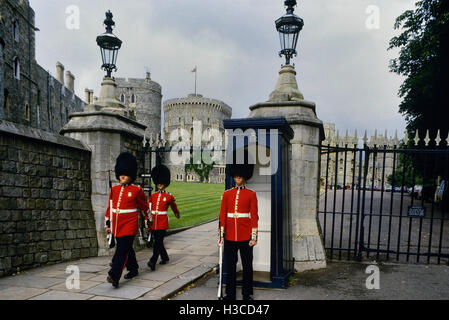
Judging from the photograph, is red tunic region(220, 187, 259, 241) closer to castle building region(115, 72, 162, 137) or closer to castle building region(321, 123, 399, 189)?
castle building region(321, 123, 399, 189)

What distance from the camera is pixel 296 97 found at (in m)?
6.04

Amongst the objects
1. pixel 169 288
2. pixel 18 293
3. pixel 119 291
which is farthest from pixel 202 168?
pixel 18 293

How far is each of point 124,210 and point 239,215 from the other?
5.30 feet

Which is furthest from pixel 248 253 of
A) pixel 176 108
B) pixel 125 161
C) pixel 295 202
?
pixel 176 108

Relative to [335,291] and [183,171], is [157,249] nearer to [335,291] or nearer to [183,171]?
[335,291]

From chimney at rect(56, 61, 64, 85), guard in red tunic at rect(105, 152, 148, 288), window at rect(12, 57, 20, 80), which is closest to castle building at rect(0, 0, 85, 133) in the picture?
window at rect(12, 57, 20, 80)

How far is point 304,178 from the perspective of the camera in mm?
5629

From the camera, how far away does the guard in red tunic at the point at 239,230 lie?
411 cm

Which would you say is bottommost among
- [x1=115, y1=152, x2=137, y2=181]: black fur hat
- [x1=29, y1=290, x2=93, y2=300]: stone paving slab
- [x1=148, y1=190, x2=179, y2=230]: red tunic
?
[x1=29, y1=290, x2=93, y2=300]: stone paving slab

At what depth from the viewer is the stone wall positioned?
480 cm

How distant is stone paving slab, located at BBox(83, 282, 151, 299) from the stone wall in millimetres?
1491

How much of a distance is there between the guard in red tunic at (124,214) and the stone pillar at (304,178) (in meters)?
2.52

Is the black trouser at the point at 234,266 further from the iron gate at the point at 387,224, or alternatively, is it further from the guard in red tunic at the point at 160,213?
the iron gate at the point at 387,224

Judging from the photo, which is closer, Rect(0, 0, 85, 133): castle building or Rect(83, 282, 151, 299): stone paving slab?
Rect(83, 282, 151, 299): stone paving slab
